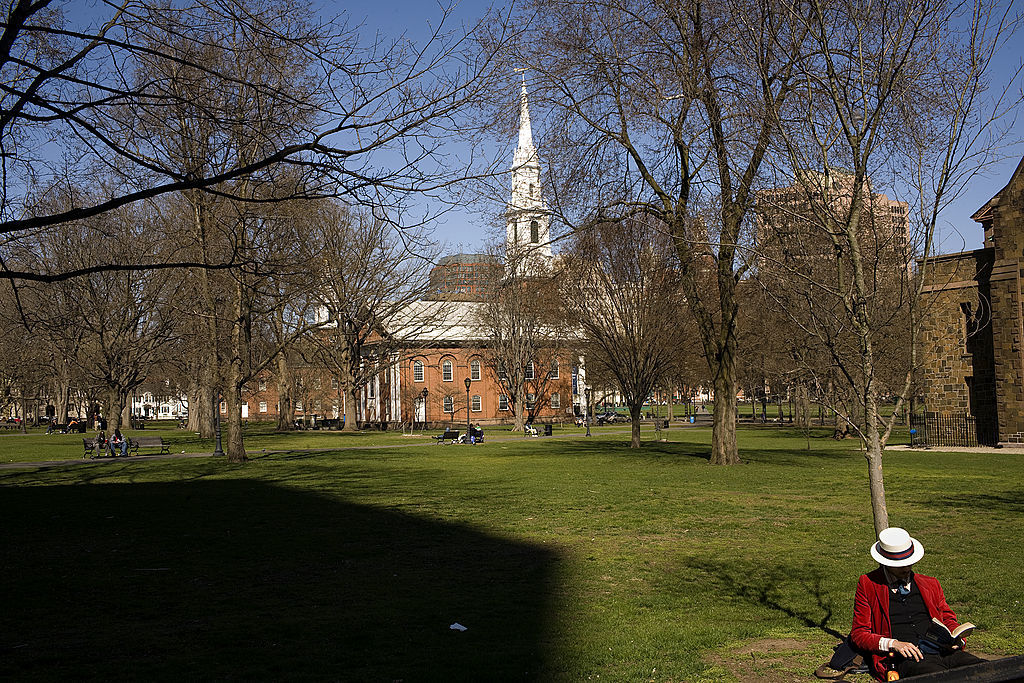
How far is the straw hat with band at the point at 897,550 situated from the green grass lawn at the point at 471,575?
1.42 metres

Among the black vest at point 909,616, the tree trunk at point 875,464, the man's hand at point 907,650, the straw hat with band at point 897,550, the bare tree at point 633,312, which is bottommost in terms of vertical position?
the man's hand at point 907,650

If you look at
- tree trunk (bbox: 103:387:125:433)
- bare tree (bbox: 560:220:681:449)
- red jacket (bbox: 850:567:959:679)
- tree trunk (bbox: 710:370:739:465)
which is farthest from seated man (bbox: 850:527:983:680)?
tree trunk (bbox: 103:387:125:433)

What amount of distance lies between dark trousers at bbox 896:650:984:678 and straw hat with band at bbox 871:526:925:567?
22.6 inches

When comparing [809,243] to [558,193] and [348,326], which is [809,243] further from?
[348,326]

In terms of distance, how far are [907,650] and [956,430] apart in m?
36.0

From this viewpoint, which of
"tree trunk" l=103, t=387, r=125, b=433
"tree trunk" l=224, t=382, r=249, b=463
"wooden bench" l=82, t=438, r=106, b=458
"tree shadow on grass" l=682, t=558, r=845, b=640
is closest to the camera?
"tree shadow on grass" l=682, t=558, r=845, b=640

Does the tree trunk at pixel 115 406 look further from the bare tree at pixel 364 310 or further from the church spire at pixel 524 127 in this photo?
the church spire at pixel 524 127

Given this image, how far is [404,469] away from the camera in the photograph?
1110 inches

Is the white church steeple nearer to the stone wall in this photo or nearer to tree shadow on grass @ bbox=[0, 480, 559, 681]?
tree shadow on grass @ bbox=[0, 480, 559, 681]

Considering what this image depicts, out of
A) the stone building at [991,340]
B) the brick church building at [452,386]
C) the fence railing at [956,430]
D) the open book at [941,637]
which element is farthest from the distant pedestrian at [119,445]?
the open book at [941,637]

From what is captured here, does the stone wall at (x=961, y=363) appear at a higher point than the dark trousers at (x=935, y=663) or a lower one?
higher

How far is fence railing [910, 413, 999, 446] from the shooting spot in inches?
1447

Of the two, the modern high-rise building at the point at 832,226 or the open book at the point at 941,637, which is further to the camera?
the modern high-rise building at the point at 832,226

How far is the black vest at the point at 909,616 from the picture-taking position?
19.1 ft
